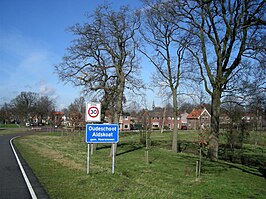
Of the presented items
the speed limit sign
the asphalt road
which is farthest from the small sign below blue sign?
the asphalt road

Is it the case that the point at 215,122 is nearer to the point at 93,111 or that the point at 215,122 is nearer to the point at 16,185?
the point at 93,111

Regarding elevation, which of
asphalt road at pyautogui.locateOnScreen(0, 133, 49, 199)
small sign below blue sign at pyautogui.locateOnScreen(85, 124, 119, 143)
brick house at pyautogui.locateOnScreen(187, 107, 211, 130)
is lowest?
Answer: asphalt road at pyautogui.locateOnScreen(0, 133, 49, 199)

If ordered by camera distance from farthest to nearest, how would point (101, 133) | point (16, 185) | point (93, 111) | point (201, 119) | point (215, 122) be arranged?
point (215, 122) < point (201, 119) < point (93, 111) < point (101, 133) < point (16, 185)

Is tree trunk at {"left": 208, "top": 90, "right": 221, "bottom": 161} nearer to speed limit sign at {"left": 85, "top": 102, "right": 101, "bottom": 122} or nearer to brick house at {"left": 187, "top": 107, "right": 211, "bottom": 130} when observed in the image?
brick house at {"left": 187, "top": 107, "right": 211, "bottom": 130}

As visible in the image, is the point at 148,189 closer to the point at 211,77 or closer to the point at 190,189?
the point at 190,189

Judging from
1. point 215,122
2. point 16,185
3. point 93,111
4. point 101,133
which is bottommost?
point 16,185

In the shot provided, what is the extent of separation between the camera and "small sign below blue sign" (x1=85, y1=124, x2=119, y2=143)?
12211 mm

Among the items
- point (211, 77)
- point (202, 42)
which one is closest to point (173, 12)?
point (202, 42)

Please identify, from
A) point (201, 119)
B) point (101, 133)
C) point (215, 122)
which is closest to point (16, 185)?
point (101, 133)

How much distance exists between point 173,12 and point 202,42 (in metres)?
3.19

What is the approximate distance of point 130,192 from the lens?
859 centimetres

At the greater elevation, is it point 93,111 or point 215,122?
point 93,111

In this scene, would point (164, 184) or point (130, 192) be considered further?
point (164, 184)

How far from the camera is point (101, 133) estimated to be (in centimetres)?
1238
